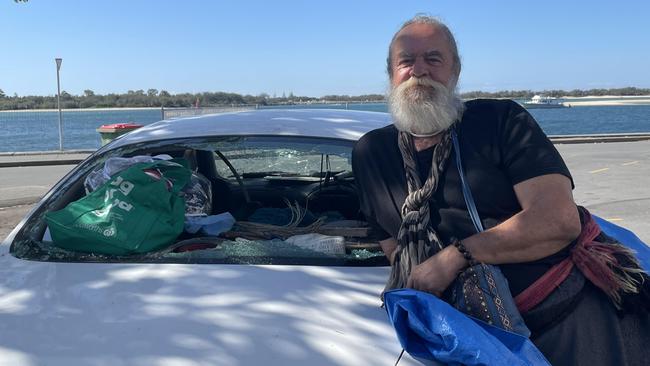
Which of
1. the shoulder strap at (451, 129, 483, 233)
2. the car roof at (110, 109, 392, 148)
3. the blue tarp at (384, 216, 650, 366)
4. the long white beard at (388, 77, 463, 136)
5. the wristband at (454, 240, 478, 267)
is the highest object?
the long white beard at (388, 77, 463, 136)

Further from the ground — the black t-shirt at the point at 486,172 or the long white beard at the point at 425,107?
the long white beard at the point at 425,107

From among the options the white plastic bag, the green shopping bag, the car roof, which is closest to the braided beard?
the white plastic bag

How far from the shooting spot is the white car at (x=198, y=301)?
141 centimetres

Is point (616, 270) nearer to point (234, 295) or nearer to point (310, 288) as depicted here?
point (310, 288)

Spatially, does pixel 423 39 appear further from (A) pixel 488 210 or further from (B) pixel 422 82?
(A) pixel 488 210

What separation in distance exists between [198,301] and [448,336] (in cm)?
71

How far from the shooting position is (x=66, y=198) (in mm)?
2461

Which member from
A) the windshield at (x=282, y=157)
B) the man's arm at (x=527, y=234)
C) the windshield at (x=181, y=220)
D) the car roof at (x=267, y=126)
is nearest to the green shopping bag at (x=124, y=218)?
the windshield at (x=181, y=220)

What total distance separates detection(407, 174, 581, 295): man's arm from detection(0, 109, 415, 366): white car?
21 centimetres

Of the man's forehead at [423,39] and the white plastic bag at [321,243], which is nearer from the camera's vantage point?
the man's forehead at [423,39]

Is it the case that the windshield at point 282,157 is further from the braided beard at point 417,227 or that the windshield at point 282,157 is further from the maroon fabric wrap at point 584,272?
the maroon fabric wrap at point 584,272

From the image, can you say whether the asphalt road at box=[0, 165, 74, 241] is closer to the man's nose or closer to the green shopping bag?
the green shopping bag

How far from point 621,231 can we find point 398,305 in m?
1.34

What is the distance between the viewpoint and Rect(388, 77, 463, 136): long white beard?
1781mm
